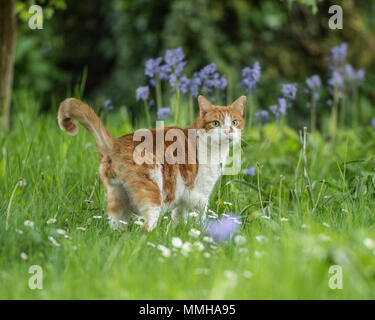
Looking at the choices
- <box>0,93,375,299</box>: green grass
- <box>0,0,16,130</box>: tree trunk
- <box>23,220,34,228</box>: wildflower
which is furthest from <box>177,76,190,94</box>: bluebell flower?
<box>0,0,16,130</box>: tree trunk

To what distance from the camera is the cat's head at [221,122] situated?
3127 mm

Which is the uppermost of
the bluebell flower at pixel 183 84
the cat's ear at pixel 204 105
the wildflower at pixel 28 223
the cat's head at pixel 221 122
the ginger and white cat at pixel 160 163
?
the bluebell flower at pixel 183 84

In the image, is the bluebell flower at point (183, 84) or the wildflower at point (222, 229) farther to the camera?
the bluebell flower at point (183, 84)

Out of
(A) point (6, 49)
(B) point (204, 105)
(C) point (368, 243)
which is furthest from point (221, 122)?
(A) point (6, 49)

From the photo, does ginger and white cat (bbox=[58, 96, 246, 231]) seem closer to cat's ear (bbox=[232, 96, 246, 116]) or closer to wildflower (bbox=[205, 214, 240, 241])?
cat's ear (bbox=[232, 96, 246, 116])

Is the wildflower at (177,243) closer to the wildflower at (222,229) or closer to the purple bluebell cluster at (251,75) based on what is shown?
the wildflower at (222,229)

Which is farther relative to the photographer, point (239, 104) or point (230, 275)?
point (239, 104)

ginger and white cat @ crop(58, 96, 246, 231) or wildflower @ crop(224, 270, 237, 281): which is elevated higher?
ginger and white cat @ crop(58, 96, 246, 231)

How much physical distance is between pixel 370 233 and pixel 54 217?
1736 mm

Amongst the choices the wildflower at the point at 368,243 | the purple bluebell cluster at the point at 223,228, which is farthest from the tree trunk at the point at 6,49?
the wildflower at the point at 368,243

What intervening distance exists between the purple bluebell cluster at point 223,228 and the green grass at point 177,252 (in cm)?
6

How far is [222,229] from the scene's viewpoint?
2.71m

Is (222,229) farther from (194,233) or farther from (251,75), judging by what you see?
(251,75)

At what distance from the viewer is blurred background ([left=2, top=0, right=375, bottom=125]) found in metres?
6.09
